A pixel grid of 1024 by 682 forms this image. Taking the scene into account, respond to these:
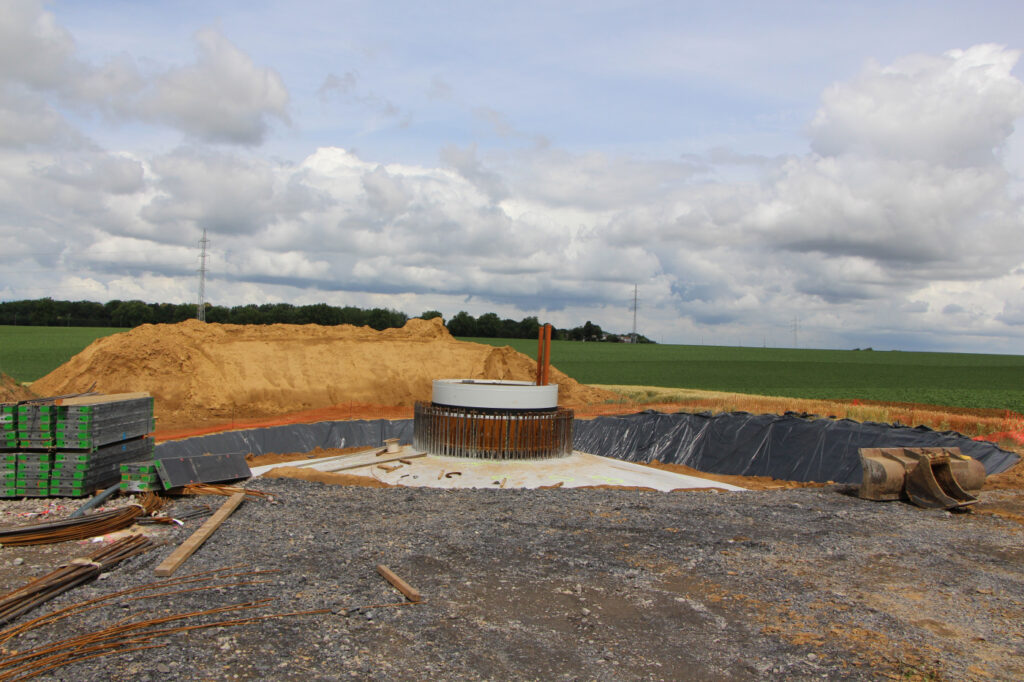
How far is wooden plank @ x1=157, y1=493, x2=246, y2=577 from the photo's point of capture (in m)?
7.12

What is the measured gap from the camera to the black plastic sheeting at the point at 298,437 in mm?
19114

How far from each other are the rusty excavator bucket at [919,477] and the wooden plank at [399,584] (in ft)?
27.9

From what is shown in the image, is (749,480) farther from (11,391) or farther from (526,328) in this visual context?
(526,328)

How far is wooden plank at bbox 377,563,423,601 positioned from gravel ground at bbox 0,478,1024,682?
5.0 inches

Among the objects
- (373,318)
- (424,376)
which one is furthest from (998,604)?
(373,318)

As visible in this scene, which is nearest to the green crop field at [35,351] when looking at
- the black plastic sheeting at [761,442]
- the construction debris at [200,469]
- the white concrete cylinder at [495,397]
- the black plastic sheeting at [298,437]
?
the black plastic sheeting at [298,437]

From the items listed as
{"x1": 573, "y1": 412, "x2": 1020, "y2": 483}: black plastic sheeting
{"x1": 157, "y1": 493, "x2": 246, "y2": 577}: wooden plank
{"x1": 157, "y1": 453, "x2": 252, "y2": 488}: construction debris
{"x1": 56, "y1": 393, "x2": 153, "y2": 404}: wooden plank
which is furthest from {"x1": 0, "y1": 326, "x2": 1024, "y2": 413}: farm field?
{"x1": 157, "y1": 493, "x2": 246, "y2": 577}: wooden plank

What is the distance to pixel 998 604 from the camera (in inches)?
283

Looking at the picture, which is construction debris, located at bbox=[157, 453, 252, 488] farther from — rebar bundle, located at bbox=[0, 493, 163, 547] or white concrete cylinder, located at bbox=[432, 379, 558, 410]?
white concrete cylinder, located at bbox=[432, 379, 558, 410]

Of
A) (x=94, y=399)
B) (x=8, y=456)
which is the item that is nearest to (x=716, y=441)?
(x=94, y=399)

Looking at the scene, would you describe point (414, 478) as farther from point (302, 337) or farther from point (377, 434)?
point (302, 337)

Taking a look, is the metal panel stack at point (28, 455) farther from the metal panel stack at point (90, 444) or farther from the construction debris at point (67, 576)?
the construction debris at point (67, 576)

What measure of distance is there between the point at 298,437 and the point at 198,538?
13.7m

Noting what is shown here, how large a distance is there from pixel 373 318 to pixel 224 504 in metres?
72.0
